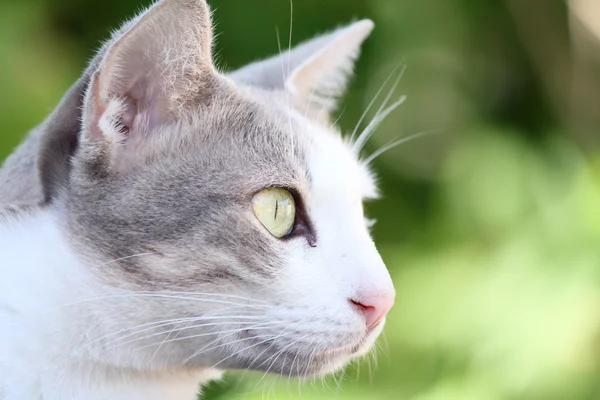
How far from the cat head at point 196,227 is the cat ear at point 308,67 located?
0.19 m

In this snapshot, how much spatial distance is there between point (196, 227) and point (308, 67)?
1.06 feet

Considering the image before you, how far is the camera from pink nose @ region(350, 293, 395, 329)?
0.58 metres

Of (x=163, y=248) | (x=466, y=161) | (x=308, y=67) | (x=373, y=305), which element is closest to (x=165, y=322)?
(x=163, y=248)

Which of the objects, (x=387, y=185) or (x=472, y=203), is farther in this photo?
(x=387, y=185)

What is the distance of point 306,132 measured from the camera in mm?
688

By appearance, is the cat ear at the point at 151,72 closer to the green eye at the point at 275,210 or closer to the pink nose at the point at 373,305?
the green eye at the point at 275,210

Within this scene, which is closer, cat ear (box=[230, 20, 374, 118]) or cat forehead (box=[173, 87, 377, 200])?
cat forehead (box=[173, 87, 377, 200])

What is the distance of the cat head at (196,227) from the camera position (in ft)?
1.89

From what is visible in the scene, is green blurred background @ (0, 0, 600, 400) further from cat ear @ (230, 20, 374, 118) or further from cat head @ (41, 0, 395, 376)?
cat head @ (41, 0, 395, 376)

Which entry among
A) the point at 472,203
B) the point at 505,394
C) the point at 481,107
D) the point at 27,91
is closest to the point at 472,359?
the point at 505,394

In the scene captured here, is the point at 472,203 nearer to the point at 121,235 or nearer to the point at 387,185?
the point at 387,185

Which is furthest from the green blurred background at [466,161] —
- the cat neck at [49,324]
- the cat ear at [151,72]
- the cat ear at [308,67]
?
the cat ear at [151,72]

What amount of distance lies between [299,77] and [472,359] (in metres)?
0.63

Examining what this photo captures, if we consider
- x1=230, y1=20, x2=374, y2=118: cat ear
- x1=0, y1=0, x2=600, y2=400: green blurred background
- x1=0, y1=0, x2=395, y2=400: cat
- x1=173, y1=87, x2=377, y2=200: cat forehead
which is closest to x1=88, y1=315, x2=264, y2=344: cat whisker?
x1=0, y1=0, x2=395, y2=400: cat
